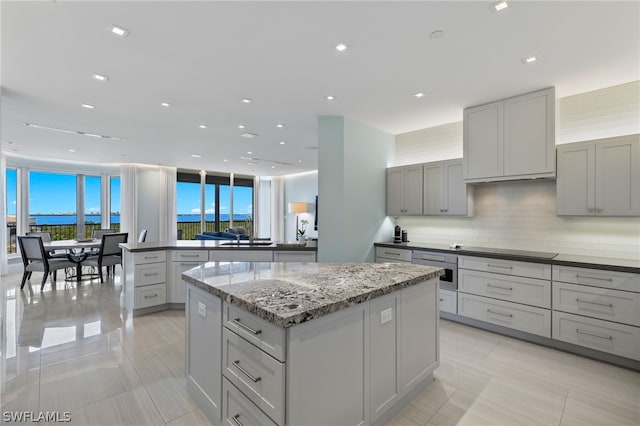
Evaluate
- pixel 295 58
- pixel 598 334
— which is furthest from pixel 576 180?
pixel 295 58

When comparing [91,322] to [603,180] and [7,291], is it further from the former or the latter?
[603,180]

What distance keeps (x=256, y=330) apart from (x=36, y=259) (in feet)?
20.4

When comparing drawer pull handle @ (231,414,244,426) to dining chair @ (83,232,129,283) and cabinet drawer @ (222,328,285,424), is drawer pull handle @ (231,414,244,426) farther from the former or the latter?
dining chair @ (83,232,129,283)

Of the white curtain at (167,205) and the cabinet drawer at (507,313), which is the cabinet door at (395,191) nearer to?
the cabinet drawer at (507,313)

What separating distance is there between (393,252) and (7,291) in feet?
21.7

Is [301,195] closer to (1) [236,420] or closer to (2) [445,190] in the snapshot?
(2) [445,190]

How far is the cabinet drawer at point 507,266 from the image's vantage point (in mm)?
3070

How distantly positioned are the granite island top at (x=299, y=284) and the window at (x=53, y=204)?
8.17 metres

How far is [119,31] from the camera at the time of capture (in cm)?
219

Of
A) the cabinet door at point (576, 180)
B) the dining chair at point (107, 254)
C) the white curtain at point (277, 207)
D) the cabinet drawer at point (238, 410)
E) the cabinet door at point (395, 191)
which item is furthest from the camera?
the white curtain at point (277, 207)

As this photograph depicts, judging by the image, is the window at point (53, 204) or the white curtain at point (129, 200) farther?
the white curtain at point (129, 200)

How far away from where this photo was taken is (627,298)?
2.61 m

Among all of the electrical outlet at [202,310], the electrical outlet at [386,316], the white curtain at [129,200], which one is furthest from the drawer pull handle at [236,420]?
the white curtain at [129,200]

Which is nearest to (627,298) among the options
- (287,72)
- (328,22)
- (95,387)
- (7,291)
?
(328,22)
